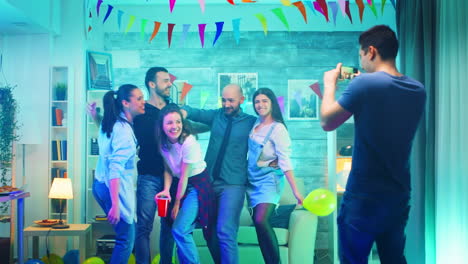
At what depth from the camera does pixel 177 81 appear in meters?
4.20

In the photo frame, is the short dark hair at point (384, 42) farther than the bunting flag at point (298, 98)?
No

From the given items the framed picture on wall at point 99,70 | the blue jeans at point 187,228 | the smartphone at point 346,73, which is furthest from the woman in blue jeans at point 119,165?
the smartphone at point 346,73

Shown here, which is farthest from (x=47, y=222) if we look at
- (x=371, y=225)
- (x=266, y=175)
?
(x=371, y=225)

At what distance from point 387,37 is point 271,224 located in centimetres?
212

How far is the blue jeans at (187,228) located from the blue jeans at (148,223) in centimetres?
9

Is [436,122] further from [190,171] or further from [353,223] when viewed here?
[190,171]

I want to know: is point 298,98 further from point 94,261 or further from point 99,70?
point 94,261

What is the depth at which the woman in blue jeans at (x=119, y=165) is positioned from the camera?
3801 mm

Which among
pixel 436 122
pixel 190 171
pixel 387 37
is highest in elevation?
pixel 387 37

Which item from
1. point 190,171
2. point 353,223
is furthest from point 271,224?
point 353,223

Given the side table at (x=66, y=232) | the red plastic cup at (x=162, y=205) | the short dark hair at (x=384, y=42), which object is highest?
the short dark hair at (x=384, y=42)

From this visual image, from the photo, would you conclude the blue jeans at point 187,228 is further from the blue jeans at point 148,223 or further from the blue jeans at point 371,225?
the blue jeans at point 371,225

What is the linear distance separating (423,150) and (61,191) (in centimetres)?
287

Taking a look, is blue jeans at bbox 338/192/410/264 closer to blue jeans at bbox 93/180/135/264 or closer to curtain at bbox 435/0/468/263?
curtain at bbox 435/0/468/263
